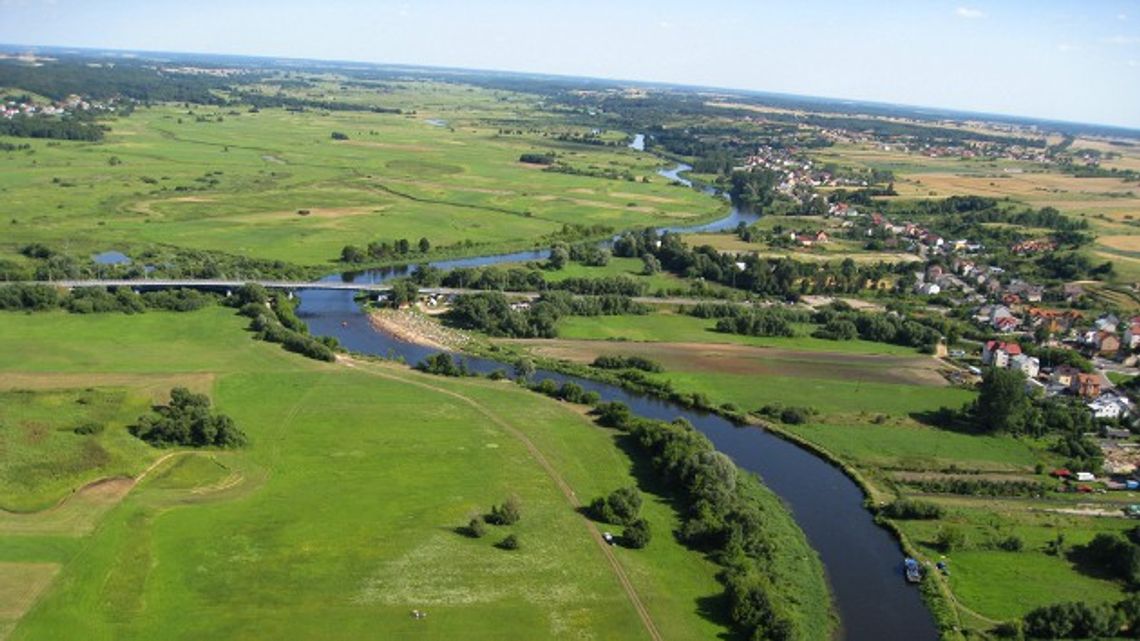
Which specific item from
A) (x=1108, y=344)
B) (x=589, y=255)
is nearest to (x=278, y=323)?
(x=589, y=255)

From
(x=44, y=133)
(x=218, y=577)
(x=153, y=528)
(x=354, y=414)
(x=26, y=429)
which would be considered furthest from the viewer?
(x=44, y=133)

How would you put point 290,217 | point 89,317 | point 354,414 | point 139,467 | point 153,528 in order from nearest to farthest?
point 153,528, point 139,467, point 354,414, point 89,317, point 290,217

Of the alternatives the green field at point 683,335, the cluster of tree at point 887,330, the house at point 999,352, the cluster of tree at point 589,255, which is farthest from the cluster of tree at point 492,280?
the house at point 999,352

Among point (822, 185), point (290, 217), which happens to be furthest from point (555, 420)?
point (822, 185)

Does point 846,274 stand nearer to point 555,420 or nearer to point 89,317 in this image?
point 555,420

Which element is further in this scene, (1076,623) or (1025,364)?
(1025,364)

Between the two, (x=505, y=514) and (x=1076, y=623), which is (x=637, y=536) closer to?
(x=505, y=514)

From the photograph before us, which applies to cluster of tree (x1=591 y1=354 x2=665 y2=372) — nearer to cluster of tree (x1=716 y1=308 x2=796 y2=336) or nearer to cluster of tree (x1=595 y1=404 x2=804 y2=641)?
cluster of tree (x1=595 y1=404 x2=804 y2=641)
